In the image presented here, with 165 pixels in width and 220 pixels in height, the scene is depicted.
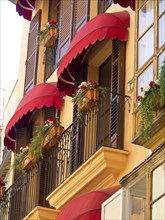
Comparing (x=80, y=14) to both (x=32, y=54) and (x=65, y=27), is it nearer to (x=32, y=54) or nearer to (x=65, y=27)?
(x=65, y=27)

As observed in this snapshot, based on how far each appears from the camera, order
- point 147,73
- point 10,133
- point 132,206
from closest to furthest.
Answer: point 132,206
point 147,73
point 10,133

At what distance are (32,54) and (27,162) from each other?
14.0 ft

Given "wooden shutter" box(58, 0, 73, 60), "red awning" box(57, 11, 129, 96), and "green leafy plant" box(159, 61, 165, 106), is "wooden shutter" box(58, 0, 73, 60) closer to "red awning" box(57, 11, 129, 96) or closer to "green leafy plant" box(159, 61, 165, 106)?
"red awning" box(57, 11, 129, 96)

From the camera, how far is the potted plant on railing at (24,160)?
58.8 ft

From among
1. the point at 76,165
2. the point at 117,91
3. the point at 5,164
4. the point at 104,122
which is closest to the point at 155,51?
the point at 117,91

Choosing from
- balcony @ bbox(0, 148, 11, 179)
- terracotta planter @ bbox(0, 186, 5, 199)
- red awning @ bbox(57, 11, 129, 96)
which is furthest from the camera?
balcony @ bbox(0, 148, 11, 179)

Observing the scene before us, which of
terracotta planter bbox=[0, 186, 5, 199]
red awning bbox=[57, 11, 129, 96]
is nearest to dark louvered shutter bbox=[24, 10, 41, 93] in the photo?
terracotta planter bbox=[0, 186, 5, 199]

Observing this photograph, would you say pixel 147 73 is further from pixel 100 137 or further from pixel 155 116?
pixel 100 137

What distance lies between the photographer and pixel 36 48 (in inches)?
837

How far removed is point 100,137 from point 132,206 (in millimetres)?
3158

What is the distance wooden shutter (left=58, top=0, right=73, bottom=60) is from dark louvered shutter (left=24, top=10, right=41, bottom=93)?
1.47 m

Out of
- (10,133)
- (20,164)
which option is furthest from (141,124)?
(10,133)

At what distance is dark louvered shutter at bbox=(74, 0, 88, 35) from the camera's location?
1838cm

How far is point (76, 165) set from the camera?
16.1 metres
